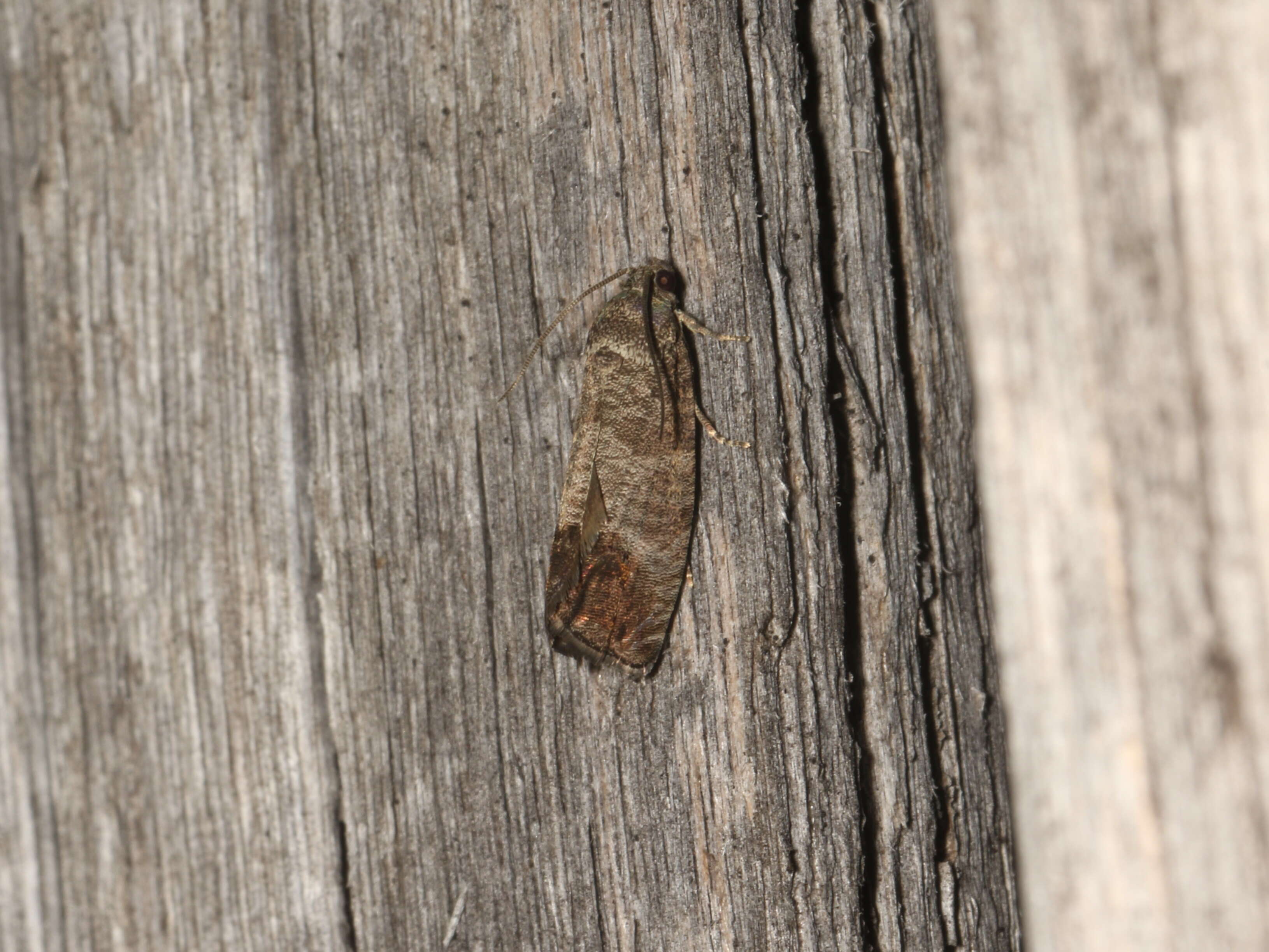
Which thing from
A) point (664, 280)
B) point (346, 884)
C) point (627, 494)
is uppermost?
point (664, 280)

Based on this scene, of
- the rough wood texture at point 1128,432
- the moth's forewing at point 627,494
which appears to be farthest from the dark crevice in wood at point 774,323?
the rough wood texture at point 1128,432

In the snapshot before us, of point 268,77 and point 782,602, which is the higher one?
point 268,77

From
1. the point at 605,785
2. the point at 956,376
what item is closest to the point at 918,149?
the point at 956,376

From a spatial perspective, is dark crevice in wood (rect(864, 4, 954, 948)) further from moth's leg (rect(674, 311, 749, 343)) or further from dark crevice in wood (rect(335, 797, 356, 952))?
dark crevice in wood (rect(335, 797, 356, 952))

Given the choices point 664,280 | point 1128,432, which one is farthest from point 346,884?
point 1128,432

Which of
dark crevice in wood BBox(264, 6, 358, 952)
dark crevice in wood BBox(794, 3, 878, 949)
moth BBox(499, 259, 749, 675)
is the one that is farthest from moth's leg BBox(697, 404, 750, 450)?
dark crevice in wood BBox(264, 6, 358, 952)

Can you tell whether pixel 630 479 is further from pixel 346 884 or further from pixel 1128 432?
pixel 346 884

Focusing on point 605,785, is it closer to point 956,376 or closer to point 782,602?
point 782,602
